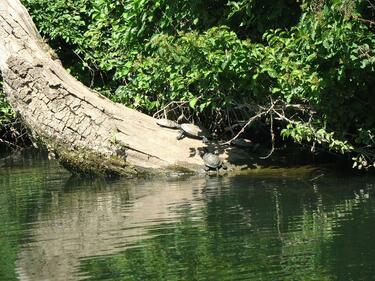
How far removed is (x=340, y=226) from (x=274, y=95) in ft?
15.1

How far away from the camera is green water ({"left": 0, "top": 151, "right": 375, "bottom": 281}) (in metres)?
7.20

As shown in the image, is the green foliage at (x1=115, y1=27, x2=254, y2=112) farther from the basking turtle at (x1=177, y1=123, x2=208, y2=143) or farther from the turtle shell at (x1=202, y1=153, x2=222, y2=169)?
the turtle shell at (x1=202, y1=153, x2=222, y2=169)

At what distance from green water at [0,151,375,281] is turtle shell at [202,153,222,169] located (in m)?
0.49

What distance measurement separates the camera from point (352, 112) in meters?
11.9

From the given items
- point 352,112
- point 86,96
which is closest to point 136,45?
point 86,96

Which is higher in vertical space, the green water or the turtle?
the turtle

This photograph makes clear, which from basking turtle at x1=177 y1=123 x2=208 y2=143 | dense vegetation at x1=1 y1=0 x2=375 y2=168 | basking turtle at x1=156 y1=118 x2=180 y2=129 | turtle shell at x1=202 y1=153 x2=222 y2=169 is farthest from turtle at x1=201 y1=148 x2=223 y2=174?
basking turtle at x1=156 y1=118 x2=180 y2=129

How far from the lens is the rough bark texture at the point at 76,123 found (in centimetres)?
1409

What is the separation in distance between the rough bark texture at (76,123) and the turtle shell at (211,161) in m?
0.18

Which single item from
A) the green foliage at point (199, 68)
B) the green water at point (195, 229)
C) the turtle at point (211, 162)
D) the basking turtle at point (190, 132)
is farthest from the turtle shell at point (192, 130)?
the green water at point (195, 229)

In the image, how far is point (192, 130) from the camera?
48.3 feet

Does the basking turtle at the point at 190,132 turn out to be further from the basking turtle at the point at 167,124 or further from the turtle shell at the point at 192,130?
the basking turtle at the point at 167,124

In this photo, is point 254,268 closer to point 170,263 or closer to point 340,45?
point 170,263

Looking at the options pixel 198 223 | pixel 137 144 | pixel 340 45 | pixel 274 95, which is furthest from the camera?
pixel 137 144
